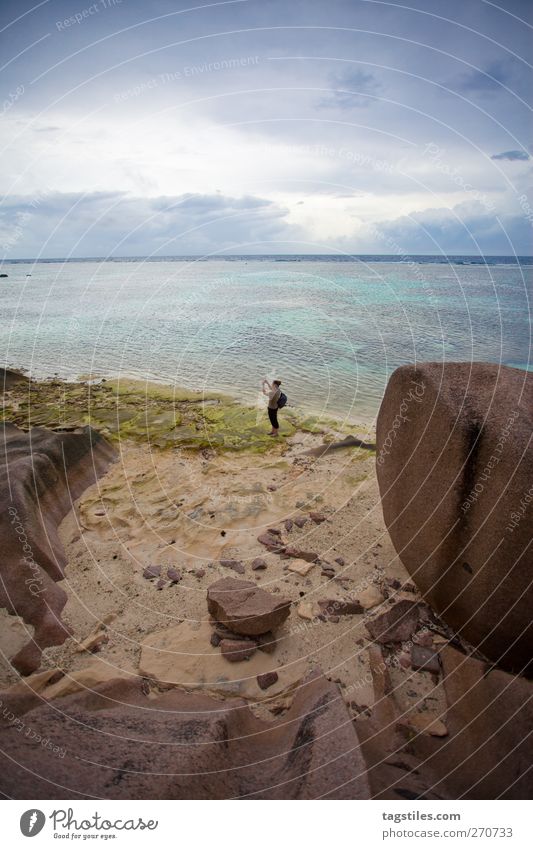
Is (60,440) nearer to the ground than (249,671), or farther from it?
farther from it

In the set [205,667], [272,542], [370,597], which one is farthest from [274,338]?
[205,667]

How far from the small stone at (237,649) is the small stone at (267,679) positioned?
1.07 feet

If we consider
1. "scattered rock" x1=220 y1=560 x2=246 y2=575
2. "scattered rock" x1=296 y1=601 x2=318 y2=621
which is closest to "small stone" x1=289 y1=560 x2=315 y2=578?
"scattered rock" x1=296 y1=601 x2=318 y2=621

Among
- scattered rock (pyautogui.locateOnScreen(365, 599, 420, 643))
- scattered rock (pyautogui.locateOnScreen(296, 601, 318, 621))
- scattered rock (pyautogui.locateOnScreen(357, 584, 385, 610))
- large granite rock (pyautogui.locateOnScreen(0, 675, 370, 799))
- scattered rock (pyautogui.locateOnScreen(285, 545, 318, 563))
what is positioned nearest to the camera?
large granite rock (pyautogui.locateOnScreen(0, 675, 370, 799))

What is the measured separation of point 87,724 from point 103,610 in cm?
223

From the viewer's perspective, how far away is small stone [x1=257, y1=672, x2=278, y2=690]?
4.66m

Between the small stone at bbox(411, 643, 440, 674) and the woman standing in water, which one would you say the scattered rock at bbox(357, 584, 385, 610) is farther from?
the woman standing in water

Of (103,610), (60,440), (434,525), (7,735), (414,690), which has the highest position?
(60,440)

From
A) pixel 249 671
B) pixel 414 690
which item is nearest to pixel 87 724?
pixel 249 671

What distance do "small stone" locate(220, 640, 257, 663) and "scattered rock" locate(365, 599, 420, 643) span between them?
56.0 inches

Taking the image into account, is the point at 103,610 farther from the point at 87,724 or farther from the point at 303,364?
the point at 303,364

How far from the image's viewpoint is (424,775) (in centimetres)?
336

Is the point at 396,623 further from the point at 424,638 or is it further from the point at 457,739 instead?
the point at 457,739

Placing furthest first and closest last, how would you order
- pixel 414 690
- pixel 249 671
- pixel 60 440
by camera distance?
pixel 60 440
pixel 249 671
pixel 414 690
